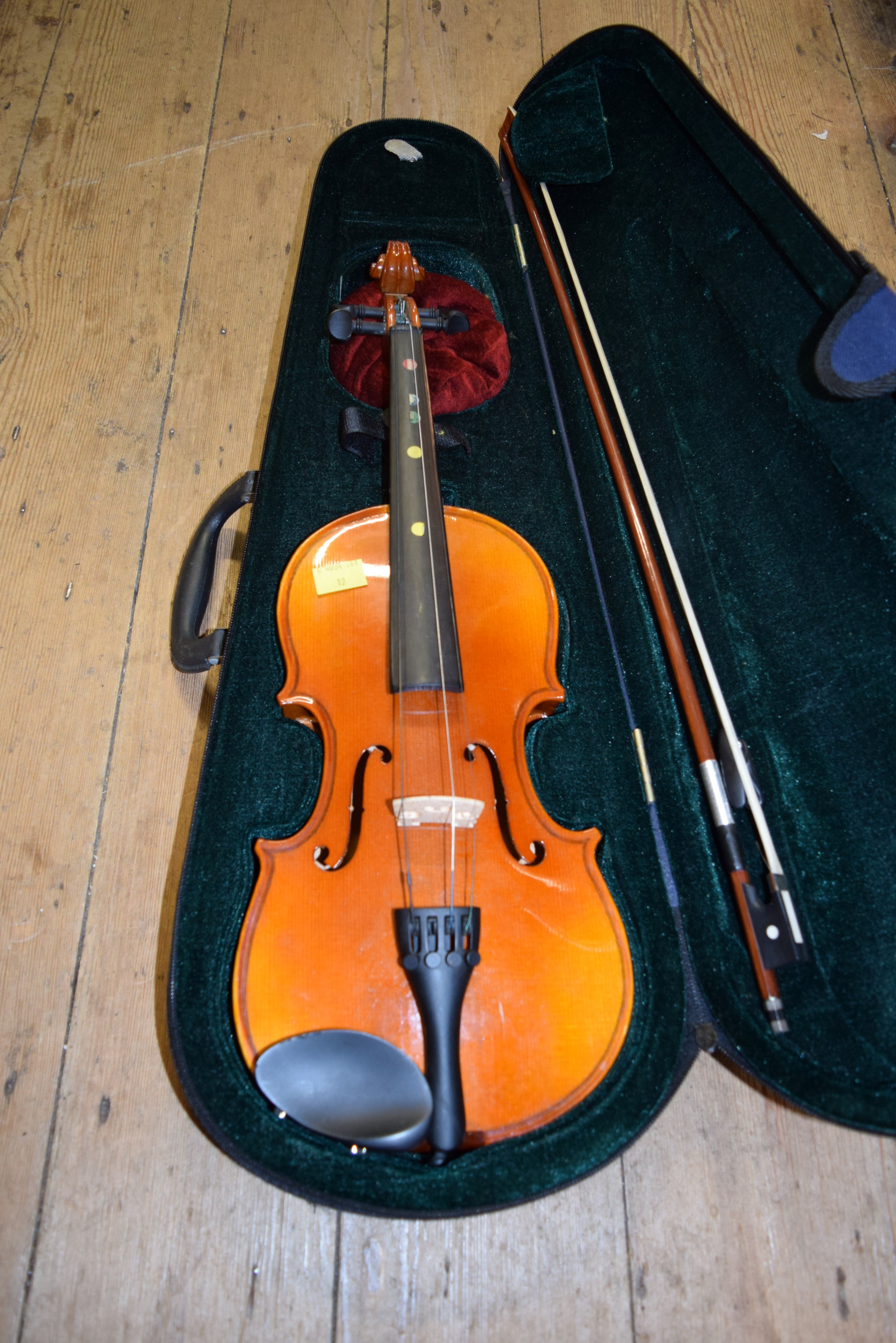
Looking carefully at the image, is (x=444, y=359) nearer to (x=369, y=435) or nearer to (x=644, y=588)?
(x=369, y=435)

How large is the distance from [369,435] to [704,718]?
26.5 inches

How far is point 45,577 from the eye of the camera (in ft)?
4.45

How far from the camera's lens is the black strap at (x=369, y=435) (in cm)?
122

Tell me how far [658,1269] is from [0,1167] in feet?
2.87

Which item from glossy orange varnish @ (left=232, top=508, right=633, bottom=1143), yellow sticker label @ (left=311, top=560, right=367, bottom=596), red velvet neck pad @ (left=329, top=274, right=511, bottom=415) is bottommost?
glossy orange varnish @ (left=232, top=508, right=633, bottom=1143)

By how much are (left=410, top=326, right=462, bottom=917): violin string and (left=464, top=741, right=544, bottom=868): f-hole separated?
0.11 ft

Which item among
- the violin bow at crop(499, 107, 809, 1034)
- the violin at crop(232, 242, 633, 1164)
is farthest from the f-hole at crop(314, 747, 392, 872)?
the violin bow at crop(499, 107, 809, 1034)

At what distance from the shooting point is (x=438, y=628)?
99 centimetres

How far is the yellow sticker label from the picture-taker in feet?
3.42

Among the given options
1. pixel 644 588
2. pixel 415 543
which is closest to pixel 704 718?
pixel 644 588

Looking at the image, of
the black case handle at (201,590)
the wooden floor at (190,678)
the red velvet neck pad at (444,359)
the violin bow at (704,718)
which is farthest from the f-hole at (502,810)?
the red velvet neck pad at (444,359)

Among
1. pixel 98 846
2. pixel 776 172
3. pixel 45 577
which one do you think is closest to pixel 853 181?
pixel 776 172

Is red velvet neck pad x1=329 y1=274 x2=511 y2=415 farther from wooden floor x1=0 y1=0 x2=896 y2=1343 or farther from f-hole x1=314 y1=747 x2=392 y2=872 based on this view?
f-hole x1=314 y1=747 x2=392 y2=872

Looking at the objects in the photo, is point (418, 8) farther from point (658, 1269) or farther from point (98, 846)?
point (658, 1269)
